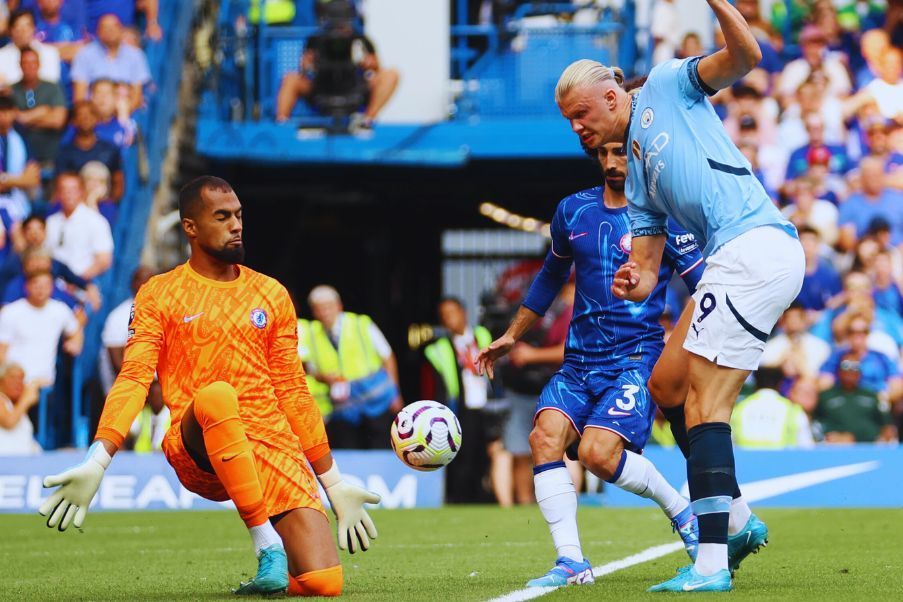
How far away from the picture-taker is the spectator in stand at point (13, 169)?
52.6 ft

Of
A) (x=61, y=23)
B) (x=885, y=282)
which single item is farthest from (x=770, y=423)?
(x=61, y=23)

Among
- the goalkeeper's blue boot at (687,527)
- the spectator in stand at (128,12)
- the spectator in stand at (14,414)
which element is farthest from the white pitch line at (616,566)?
the spectator in stand at (128,12)

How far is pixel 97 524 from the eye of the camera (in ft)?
39.7

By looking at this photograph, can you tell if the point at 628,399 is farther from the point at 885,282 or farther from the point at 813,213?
the point at 813,213

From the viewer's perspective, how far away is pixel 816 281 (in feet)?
52.4

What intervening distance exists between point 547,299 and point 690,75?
1.99m

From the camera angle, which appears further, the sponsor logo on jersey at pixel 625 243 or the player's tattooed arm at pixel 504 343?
the player's tattooed arm at pixel 504 343

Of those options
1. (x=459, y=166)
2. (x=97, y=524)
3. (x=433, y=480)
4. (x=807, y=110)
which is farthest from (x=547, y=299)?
(x=459, y=166)

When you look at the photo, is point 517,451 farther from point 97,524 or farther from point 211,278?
point 211,278

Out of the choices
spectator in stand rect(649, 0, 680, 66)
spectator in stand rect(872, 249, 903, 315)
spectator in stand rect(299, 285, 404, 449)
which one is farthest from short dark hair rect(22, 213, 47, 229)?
spectator in stand rect(872, 249, 903, 315)

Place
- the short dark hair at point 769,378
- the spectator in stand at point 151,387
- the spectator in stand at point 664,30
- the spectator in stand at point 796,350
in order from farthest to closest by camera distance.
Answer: the spectator in stand at point 664,30 → the spectator in stand at point 796,350 → the short dark hair at point 769,378 → the spectator in stand at point 151,387

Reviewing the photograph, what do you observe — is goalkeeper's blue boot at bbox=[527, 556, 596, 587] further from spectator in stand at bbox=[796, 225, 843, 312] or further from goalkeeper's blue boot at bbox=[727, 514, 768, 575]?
spectator in stand at bbox=[796, 225, 843, 312]

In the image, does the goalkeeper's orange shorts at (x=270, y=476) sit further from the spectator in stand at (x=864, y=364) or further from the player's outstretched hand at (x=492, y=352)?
the spectator in stand at (x=864, y=364)

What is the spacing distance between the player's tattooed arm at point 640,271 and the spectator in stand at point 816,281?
9.97m
